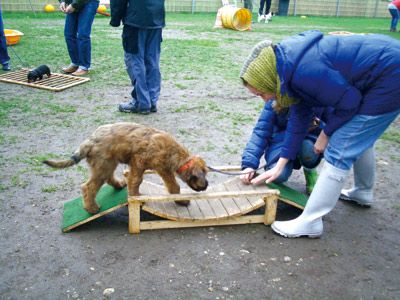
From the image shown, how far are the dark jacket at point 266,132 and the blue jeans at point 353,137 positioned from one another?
3.05 ft

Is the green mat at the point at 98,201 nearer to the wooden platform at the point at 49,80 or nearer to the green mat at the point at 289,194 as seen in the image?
the green mat at the point at 289,194

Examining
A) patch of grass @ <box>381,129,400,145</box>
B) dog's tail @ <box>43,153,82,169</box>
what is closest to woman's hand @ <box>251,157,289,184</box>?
dog's tail @ <box>43,153,82,169</box>

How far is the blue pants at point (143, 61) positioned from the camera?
21.8 ft

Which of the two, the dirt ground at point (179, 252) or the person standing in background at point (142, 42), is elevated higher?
the person standing in background at point (142, 42)

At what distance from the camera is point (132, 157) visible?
3.62 m

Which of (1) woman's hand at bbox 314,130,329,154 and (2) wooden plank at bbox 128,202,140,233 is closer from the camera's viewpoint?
(1) woman's hand at bbox 314,130,329,154

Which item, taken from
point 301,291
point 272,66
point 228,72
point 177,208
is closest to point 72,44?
point 228,72

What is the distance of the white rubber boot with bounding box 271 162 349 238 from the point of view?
11.0 feet

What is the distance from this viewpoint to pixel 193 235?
12.5 ft

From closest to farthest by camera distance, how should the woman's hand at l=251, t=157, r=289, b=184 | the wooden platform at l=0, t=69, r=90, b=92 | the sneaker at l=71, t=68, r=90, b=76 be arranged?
the woman's hand at l=251, t=157, r=289, b=184 < the wooden platform at l=0, t=69, r=90, b=92 < the sneaker at l=71, t=68, r=90, b=76

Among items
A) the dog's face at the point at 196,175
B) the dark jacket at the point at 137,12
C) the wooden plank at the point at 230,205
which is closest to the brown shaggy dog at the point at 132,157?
the dog's face at the point at 196,175

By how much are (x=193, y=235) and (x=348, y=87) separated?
212cm

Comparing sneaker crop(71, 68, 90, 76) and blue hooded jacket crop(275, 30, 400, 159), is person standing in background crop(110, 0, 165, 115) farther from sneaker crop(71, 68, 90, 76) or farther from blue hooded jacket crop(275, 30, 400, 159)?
blue hooded jacket crop(275, 30, 400, 159)

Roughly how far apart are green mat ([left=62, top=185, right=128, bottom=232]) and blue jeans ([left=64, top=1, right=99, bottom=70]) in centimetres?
628
